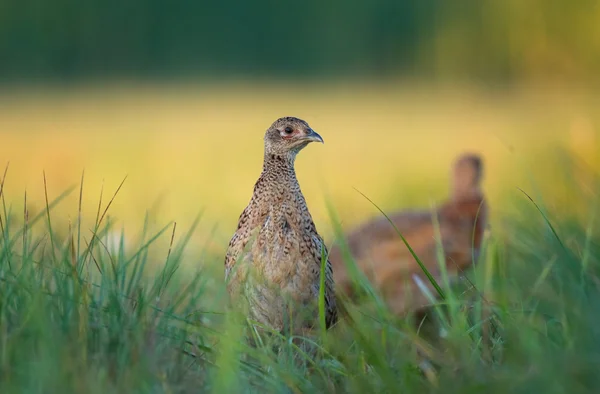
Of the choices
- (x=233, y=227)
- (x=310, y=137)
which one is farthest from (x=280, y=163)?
(x=233, y=227)

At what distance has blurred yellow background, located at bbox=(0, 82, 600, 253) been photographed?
29.6 ft

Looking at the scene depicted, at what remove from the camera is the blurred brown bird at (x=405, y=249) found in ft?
19.0

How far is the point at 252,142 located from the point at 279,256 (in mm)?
10435

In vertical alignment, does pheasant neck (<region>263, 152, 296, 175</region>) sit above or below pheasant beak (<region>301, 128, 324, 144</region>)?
below

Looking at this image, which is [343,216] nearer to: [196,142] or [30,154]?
[30,154]

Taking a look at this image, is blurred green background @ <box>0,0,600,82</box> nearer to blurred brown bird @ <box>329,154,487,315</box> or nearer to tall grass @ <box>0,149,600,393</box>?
blurred brown bird @ <box>329,154,487,315</box>

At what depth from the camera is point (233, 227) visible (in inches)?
323

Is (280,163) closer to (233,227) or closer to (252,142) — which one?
(233,227)

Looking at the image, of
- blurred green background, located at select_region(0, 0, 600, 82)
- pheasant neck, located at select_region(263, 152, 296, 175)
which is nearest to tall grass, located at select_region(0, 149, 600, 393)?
pheasant neck, located at select_region(263, 152, 296, 175)

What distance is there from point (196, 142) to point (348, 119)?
3.85 meters

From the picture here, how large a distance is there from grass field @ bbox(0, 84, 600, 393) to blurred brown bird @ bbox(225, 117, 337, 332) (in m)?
0.16

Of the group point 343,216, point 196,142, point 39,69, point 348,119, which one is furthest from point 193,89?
point 343,216

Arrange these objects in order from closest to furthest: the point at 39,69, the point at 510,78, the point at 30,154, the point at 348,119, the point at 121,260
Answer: the point at 121,260 → the point at 30,154 → the point at 348,119 → the point at 510,78 → the point at 39,69

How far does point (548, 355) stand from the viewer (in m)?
2.72
